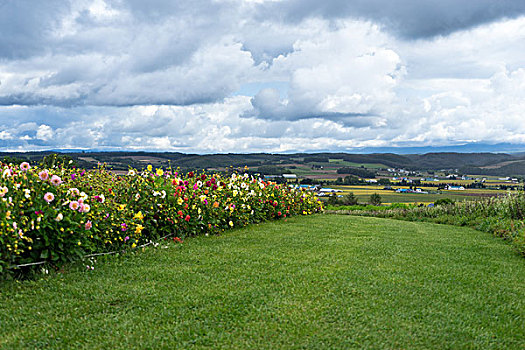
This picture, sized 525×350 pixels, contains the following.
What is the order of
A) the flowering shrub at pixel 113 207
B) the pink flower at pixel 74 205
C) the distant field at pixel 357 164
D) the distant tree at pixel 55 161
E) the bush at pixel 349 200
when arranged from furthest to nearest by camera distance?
the distant field at pixel 357 164 < the bush at pixel 349 200 < the distant tree at pixel 55 161 < the pink flower at pixel 74 205 < the flowering shrub at pixel 113 207

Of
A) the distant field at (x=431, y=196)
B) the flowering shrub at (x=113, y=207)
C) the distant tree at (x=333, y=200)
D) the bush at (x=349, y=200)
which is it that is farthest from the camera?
the bush at (x=349, y=200)

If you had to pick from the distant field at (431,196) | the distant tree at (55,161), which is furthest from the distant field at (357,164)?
the distant tree at (55,161)

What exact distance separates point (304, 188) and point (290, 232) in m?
4.39

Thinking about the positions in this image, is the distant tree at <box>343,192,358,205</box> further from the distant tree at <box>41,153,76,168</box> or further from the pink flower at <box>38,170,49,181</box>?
the pink flower at <box>38,170,49,181</box>

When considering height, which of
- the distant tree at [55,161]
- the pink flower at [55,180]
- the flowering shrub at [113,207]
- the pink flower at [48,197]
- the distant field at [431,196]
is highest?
the distant tree at [55,161]

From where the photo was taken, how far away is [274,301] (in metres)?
4.02

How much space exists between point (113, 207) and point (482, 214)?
978cm

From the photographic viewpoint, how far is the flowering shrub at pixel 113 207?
4.60 meters

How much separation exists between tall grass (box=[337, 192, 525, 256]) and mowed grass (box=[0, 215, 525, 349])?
2811 mm

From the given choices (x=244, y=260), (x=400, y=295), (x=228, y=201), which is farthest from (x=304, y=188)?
(x=400, y=295)

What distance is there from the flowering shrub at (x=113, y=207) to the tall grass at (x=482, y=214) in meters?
3.66

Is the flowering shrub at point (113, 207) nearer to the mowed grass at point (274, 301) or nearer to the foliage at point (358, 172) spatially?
the mowed grass at point (274, 301)

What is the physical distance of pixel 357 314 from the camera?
3783 millimetres

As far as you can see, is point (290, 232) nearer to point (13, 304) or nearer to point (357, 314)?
point (357, 314)
